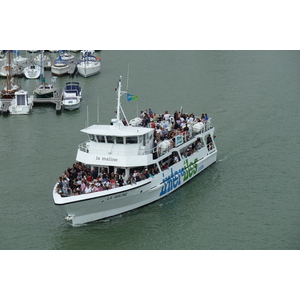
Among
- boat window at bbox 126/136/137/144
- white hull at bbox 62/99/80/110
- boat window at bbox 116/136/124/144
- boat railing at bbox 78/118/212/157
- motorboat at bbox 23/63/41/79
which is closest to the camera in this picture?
boat window at bbox 116/136/124/144

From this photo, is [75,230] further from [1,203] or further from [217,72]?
[217,72]

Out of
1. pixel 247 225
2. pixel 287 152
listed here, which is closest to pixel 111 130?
pixel 247 225

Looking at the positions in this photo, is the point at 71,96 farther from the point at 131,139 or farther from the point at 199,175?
the point at 131,139

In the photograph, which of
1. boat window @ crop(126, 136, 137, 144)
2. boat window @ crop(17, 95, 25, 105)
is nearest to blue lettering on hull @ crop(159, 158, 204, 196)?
boat window @ crop(126, 136, 137, 144)

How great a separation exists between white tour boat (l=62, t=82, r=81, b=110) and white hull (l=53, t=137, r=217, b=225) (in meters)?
17.9

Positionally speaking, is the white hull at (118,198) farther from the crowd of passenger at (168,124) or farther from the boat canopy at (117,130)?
the boat canopy at (117,130)

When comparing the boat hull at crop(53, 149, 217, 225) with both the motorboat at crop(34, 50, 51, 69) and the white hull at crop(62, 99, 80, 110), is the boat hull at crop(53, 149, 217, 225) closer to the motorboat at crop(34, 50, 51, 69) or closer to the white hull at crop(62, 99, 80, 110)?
the white hull at crop(62, 99, 80, 110)

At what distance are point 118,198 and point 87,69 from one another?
32.2 meters

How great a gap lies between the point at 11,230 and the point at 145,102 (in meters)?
23.9

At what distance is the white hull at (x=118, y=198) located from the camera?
3378 cm

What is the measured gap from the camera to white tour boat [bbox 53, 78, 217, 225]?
34.3 meters

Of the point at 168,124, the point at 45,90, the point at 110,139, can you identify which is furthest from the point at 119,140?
the point at 45,90

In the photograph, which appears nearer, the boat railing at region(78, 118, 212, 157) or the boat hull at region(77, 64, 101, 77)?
the boat railing at region(78, 118, 212, 157)

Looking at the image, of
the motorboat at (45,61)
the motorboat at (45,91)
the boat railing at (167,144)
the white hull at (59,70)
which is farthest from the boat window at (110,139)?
the motorboat at (45,61)
